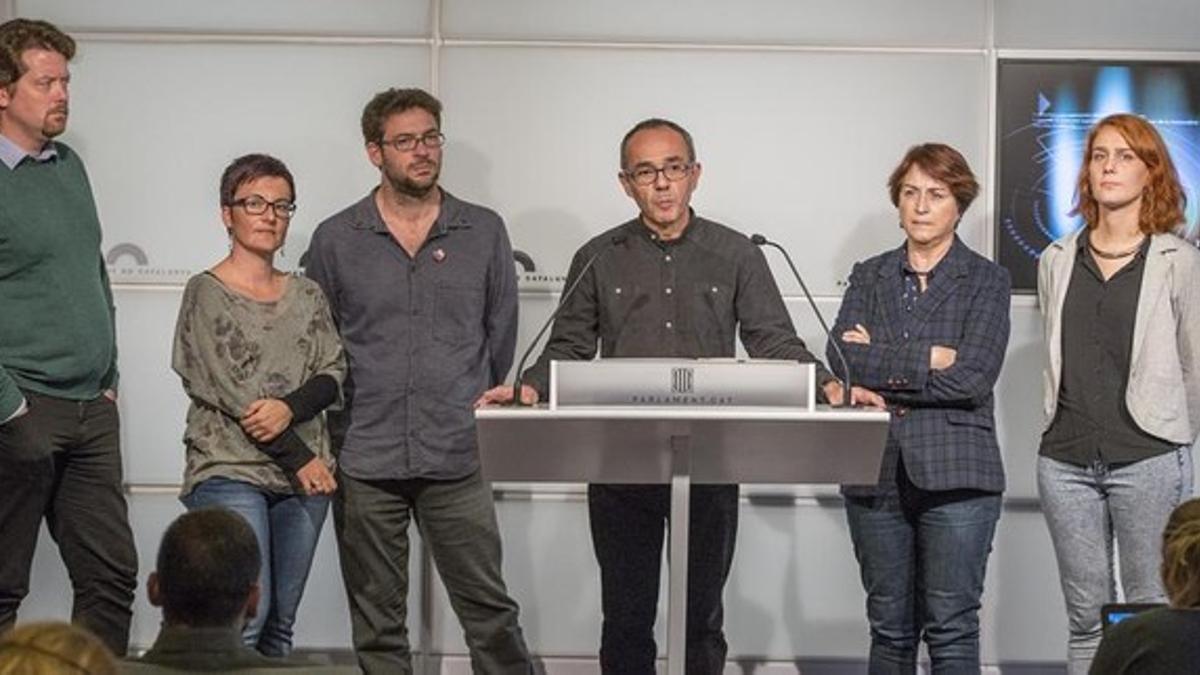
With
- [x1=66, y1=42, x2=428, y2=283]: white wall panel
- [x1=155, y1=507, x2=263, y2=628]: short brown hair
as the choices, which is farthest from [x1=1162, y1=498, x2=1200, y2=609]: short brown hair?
[x1=66, y1=42, x2=428, y2=283]: white wall panel

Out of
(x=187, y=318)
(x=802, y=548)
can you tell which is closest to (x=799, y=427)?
(x=187, y=318)

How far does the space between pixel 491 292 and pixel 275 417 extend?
2.38ft

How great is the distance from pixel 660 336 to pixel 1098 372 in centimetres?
111

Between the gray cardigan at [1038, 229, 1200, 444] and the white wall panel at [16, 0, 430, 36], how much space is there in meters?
2.33

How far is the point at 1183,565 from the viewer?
334cm

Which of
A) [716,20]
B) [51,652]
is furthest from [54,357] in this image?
[51,652]

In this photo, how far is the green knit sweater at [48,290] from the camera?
189 inches

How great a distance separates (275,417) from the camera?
4988 millimetres

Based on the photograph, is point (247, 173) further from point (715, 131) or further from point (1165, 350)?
point (1165, 350)

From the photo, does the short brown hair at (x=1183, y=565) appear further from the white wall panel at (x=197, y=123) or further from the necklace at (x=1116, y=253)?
the white wall panel at (x=197, y=123)

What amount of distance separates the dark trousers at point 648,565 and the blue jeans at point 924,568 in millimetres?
359

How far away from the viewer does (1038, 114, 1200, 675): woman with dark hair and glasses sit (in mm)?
5004

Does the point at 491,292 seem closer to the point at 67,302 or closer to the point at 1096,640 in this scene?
the point at 67,302

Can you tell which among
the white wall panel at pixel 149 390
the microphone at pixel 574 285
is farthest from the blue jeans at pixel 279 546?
the white wall panel at pixel 149 390
